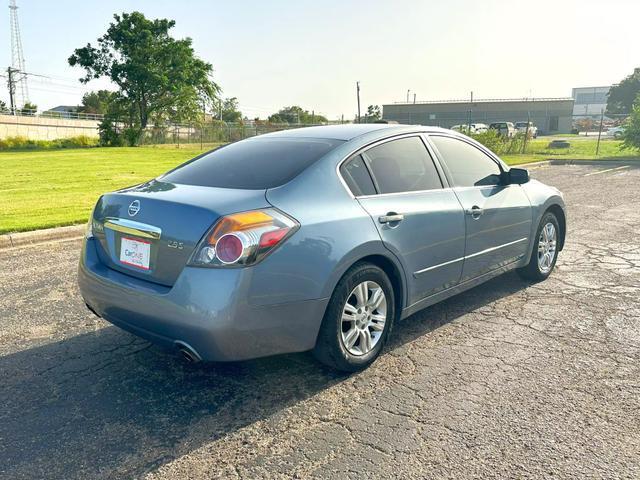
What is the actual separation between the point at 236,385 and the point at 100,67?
136 feet

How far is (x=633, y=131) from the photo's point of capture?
20.9 m

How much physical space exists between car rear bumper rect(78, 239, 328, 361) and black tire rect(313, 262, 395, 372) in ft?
0.28

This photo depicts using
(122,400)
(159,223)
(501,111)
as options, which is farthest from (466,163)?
(501,111)

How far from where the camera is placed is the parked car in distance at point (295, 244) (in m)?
2.82

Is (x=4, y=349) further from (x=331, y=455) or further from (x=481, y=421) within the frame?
(x=481, y=421)

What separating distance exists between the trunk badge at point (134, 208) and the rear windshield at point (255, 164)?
42 cm

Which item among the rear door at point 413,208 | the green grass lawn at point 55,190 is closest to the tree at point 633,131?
the green grass lawn at point 55,190

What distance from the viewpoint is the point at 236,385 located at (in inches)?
129

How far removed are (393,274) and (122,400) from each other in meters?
1.83

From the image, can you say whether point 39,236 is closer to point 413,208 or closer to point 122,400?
point 122,400

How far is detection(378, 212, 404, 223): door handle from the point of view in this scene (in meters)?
3.42

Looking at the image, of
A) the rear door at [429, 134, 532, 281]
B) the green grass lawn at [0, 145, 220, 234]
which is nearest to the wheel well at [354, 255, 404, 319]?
the rear door at [429, 134, 532, 281]

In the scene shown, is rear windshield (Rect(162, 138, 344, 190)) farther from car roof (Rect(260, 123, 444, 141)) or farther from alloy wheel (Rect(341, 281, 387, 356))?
alloy wheel (Rect(341, 281, 387, 356))

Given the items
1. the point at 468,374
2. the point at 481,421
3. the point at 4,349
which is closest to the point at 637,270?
the point at 468,374
